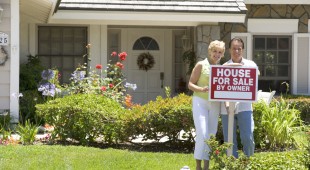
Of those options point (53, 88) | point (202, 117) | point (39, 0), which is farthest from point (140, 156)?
point (39, 0)

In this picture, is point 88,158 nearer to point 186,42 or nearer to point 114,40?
point 186,42

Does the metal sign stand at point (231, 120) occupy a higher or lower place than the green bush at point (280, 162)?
higher

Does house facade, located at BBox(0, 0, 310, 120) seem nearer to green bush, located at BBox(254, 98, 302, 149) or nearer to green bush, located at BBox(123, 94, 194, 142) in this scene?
green bush, located at BBox(123, 94, 194, 142)

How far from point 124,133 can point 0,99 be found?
321 cm

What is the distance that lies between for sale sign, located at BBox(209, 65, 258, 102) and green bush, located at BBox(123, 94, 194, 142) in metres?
2.70

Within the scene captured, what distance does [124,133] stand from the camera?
10.2m

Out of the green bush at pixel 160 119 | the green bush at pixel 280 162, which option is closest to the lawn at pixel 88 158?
the green bush at pixel 280 162

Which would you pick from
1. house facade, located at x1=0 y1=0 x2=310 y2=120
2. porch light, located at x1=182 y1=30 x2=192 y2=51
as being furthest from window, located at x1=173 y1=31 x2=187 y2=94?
porch light, located at x1=182 y1=30 x2=192 y2=51

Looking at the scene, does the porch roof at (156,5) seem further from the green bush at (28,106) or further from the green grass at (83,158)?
the green grass at (83,158)

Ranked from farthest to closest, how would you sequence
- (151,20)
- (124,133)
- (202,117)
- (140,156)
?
(151,20) → (124,133) → (140,156) → (202,117)

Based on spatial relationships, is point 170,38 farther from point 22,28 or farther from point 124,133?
point 124,133

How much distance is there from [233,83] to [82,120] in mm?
3814

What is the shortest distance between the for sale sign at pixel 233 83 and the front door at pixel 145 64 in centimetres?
1050

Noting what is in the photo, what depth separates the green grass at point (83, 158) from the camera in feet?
27.4
